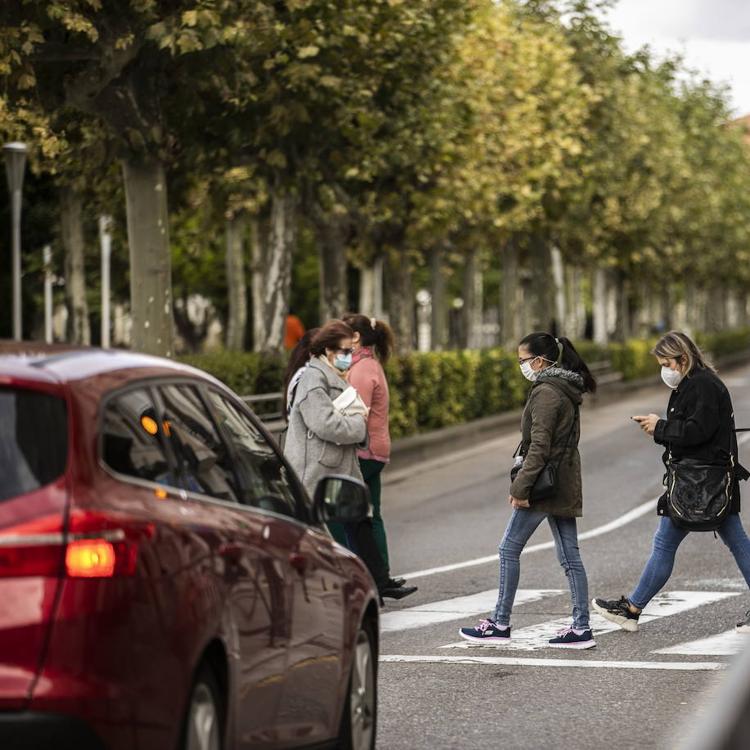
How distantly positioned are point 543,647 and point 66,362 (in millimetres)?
6040

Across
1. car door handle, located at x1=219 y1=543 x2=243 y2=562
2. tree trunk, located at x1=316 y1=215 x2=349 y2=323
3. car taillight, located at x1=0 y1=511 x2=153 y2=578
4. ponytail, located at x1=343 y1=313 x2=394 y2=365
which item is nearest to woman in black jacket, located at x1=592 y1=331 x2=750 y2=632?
ponytail, located at x1=343 y1=313 x2=394 y2=365

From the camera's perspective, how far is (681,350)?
1110 cm

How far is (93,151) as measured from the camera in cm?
2112

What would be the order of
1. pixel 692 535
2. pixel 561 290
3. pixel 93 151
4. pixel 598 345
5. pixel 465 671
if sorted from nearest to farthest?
pixel 465 671
pixel 692 535
pixel 93 151
pixel 598 345
pixel 561 290

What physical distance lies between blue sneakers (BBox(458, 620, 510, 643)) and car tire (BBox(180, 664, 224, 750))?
18.7 ft

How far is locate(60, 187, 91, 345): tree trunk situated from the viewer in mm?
36156

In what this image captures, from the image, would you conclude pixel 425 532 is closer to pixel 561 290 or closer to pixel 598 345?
pixel 598 345

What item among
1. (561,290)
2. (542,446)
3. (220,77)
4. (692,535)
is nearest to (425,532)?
(692,535)

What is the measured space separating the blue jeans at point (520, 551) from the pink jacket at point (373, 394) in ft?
6.37

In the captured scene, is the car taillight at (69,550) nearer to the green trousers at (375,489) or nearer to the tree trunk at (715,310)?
the green trousers at (375,489)

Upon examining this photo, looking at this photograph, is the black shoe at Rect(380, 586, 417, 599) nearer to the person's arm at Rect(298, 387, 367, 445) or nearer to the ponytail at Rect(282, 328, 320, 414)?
the person's arm at Rect(298, 387, 367, 445)

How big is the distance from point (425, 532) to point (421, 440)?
32.8 ft

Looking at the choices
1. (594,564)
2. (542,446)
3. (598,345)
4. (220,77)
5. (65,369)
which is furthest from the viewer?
(598,345)

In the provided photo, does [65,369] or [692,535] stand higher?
[65,369]
